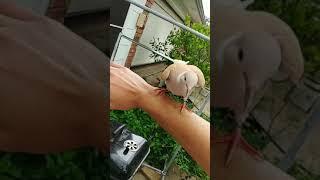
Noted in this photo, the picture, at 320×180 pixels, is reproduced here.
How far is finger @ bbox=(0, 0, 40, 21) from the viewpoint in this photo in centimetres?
59

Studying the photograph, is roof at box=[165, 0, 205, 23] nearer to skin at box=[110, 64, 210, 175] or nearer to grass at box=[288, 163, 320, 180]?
skin at box=[110, 64, 210, 175]

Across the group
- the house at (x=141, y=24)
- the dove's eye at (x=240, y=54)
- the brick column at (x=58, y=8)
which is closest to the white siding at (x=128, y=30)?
the house at (x=141, y=24)

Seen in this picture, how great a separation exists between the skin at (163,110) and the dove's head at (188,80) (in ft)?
0.15

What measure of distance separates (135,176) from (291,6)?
390 millimetres

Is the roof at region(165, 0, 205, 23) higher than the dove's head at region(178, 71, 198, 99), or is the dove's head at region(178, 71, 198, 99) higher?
the roof at region(165, 0, 205, 23)

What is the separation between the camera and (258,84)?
19.8 inches

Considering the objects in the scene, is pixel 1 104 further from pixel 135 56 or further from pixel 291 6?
pixel 291 6

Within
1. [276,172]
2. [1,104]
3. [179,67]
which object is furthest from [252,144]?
[1,104]

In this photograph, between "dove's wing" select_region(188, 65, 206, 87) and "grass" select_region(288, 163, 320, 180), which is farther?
"dove's wing" select_region(188, 65, 206, 87)

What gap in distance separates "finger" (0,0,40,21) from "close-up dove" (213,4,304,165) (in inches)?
12.0

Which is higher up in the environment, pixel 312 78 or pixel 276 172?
pixel 312 78

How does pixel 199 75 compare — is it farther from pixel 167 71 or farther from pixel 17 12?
pixel 17 12

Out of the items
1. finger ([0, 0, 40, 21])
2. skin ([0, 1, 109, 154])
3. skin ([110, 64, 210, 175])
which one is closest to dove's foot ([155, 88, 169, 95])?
skin ([110, 64, 210, 175])

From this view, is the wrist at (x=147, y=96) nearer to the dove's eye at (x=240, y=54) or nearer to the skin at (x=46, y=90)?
the skin at (x=46, y=90)
